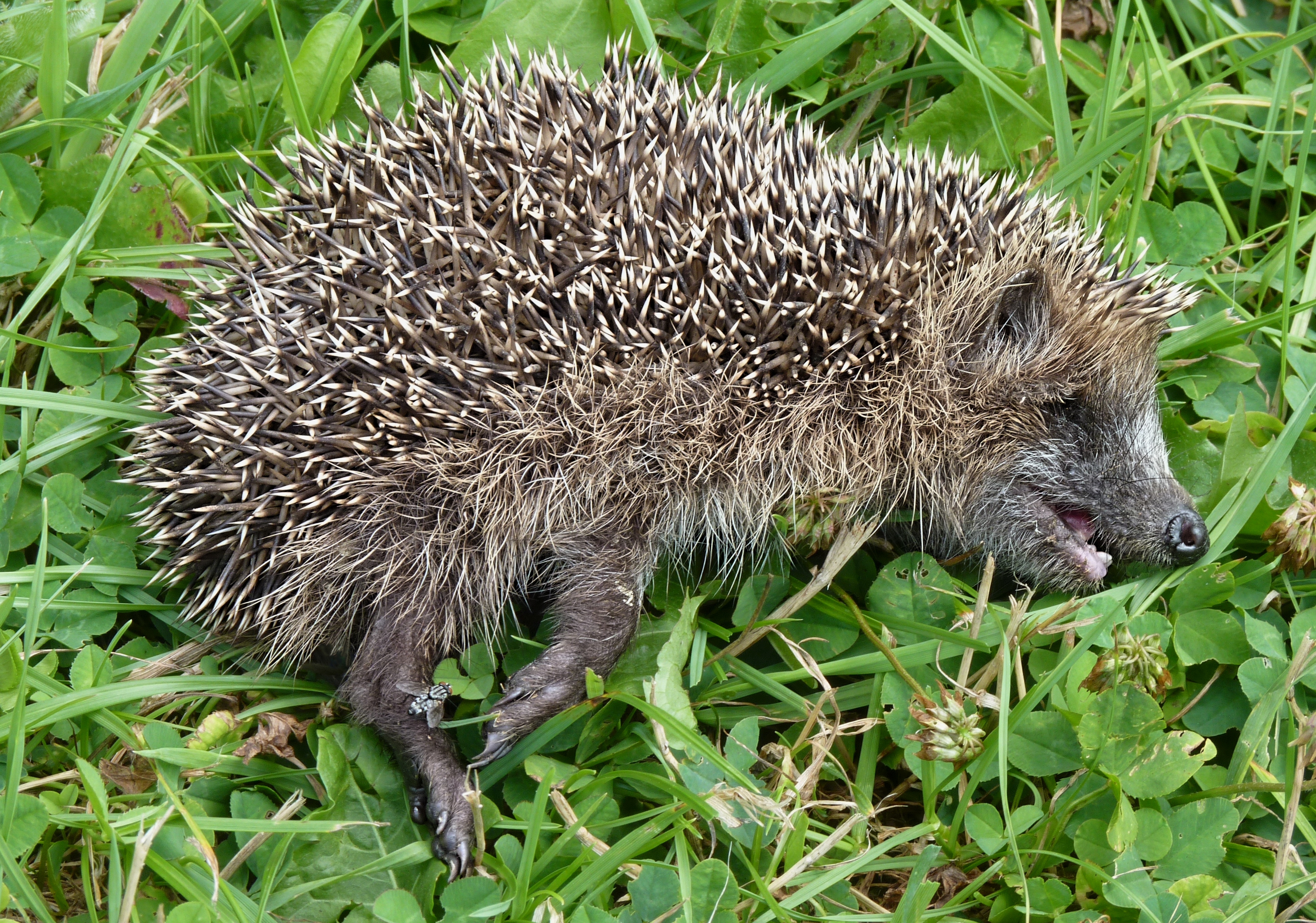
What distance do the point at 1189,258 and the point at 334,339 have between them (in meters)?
3.56

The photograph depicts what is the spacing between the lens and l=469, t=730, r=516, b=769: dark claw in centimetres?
361

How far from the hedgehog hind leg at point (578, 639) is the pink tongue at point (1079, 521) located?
5.17 feet

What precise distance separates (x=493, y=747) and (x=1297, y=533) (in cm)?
280

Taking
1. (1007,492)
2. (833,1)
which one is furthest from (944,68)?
(1007,492)

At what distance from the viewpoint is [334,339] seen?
3.40 meters

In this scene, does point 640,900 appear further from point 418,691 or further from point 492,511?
point 492,511

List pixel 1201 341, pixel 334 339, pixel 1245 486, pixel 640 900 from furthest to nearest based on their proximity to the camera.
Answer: pixel 1201 341
pixel 1245 486
pixel 334 339
pixel 640 900

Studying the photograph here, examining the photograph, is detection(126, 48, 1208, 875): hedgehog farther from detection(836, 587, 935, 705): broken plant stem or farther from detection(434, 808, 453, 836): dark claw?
detection(836, 587, 935, 705): broken plant stem

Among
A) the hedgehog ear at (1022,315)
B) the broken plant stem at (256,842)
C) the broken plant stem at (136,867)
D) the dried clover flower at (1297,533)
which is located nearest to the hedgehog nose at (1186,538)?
the dried clover flower at (1297,533)

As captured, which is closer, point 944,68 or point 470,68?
point 470,68

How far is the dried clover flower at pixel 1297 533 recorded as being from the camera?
12.7 ft

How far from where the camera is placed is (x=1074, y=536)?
13.6 feet

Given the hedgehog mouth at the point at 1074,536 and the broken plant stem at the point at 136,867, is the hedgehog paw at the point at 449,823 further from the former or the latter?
the hedgehog mouth at the point at 1074,536

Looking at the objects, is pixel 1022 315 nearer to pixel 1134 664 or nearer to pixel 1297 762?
pixel 1134 664
